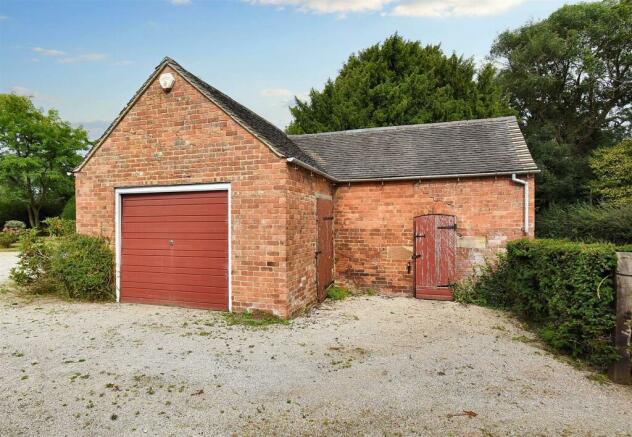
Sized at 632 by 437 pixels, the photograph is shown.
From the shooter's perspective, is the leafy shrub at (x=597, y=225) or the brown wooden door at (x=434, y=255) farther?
the leafy shrub at (x=597, y=225)

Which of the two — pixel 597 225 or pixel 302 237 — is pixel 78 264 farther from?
pixel 597 225

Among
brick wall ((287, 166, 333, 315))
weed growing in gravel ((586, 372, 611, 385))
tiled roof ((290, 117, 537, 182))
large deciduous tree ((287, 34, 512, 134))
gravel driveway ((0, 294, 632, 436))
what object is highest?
large deciduous tree ((287, 34, 512, 134))

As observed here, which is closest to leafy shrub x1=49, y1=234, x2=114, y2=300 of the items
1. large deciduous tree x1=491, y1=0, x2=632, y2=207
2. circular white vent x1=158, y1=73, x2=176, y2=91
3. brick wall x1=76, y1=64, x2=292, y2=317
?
brick wall x1=76, y1=64, x2=292, y2=317

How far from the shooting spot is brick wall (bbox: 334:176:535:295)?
8484 mm

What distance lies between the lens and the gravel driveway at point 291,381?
11.0 feet

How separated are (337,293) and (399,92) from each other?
16186 mm

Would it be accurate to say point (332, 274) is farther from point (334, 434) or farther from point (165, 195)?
point (334, 434)

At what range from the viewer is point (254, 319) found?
21.9ft

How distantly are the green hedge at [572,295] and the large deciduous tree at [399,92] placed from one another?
15.9 metres

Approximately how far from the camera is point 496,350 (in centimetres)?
532

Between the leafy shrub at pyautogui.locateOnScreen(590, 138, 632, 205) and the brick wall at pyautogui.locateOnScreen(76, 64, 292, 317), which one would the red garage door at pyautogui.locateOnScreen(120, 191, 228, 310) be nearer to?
the brick wall at pyautogui.locateOnScreen(76, 64, 292, 317)

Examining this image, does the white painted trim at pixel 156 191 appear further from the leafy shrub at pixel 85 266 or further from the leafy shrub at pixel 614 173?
the leafy shrub at pixel 614 173

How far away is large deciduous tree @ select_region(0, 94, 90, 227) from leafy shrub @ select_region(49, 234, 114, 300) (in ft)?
81.2

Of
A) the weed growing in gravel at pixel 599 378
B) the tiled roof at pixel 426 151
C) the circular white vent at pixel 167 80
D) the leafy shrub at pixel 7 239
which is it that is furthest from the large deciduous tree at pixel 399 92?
the leafy shrub at pixel 7 239
